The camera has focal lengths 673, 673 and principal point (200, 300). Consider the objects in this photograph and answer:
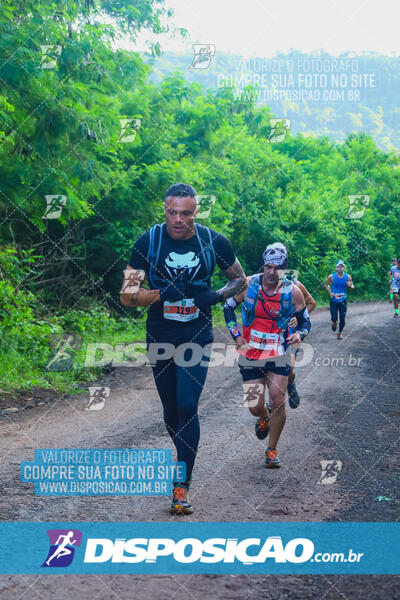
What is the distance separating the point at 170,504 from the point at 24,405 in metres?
4.72

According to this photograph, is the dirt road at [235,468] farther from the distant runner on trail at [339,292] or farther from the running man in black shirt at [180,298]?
the distant runner on trail at [339,292]

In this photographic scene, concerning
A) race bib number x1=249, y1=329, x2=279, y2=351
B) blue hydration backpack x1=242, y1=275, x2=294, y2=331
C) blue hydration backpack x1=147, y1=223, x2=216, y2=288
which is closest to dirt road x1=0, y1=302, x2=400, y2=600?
race bib number x1=249, y1=329, x2=279, y2=351

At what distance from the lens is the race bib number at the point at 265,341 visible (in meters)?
6.42

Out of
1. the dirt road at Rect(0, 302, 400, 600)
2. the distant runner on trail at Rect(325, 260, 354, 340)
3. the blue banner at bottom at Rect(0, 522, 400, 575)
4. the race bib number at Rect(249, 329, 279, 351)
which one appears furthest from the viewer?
the distant runner on trail at Rect(325, 260, 354, 340)

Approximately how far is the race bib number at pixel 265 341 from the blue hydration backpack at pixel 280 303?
0.38 feet

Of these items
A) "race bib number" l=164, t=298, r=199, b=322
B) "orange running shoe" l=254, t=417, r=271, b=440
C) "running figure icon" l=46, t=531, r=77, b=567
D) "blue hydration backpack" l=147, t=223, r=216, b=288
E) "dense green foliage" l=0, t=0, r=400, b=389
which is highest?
"dense green foliage" l=0, t=0, r=400, b=389

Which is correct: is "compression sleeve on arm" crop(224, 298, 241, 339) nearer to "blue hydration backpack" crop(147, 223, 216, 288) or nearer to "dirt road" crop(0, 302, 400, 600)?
"dirt road" crop(0, 302, 400, 600)

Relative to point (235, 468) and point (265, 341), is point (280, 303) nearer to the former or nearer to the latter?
point (265, 341)

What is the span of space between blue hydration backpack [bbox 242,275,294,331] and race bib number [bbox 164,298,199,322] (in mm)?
1599

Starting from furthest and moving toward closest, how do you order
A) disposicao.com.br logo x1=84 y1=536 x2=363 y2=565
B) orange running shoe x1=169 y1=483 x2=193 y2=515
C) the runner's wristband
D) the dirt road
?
the runner's wristband < orange running shoe x1=169 y1=483 x2=193 y2=515 < disposicao.com.br logo x1=84 y1=536 x2=363 y2=565 < the dirt road

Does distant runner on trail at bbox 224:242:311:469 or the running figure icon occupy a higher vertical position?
distant runner on trail at bbox 224:242:311:469

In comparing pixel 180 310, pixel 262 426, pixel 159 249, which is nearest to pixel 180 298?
pixel 180 310

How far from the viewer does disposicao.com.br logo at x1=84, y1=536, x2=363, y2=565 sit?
412 centimetres

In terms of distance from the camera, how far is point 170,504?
5.14 m
